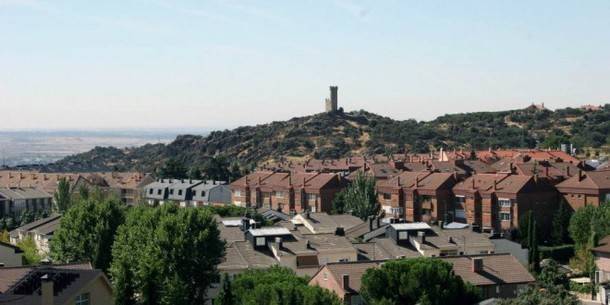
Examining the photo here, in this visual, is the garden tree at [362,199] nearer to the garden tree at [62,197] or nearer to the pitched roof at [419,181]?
the pitched roof at [419,181]

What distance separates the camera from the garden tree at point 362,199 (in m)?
85.1

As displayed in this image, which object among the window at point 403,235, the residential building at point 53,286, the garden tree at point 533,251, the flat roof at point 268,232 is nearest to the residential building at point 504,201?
the garden tree at point 533,251

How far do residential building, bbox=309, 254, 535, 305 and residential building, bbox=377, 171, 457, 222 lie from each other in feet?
115

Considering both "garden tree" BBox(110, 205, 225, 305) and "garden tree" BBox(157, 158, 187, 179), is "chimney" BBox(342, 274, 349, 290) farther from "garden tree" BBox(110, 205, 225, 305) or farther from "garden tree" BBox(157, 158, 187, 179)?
"garden tree" BBox(157, 158, 187, 179)

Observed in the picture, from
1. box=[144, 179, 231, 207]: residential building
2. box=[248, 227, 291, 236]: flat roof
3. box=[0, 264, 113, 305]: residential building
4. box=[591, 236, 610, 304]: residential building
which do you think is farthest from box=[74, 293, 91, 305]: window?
box=[144, 179, 231, 207]: residential building

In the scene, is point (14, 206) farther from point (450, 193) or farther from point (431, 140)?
point (431, 140)

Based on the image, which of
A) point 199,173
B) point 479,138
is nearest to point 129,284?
point 199,173

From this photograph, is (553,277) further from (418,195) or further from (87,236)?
(418,195)

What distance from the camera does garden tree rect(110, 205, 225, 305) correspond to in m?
47.4

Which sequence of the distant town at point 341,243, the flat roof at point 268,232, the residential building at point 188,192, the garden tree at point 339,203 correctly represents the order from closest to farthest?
the distant town at point 341,243 → the flat roof at point 268,232 → the garden tree at point 339,203 → the residential building at point 188,192

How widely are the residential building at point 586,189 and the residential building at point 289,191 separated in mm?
25729

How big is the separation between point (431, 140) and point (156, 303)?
13893 centimetres

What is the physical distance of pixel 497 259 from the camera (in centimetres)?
5147

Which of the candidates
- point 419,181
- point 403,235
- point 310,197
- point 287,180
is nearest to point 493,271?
point 403,235
